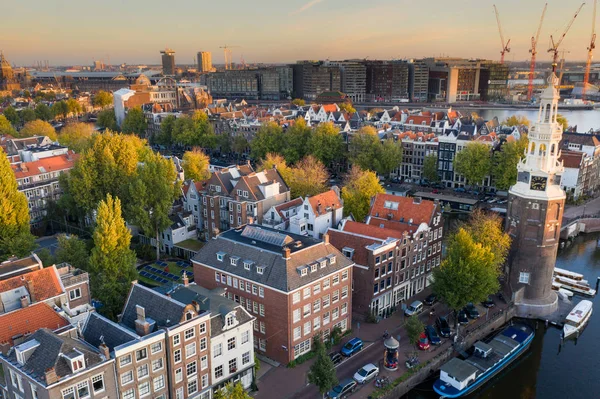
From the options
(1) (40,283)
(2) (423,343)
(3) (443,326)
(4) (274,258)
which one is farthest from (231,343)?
(3) (443,326)

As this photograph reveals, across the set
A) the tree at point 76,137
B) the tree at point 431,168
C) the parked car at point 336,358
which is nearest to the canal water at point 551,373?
the parked car at point 336,358

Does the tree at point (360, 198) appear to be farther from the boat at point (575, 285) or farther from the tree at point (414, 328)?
the tree at point (414, 328)

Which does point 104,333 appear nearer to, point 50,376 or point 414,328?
point 50,376

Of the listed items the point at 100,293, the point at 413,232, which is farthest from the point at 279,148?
the point at 100,293

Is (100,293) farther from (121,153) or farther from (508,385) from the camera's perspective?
(508,385)

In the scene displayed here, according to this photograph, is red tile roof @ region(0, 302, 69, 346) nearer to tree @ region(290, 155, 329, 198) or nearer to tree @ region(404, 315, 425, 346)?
tree @ region(404, 315, 425, 346)

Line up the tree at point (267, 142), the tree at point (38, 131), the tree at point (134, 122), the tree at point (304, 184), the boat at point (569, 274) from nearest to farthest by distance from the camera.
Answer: the boat at point (569, 274) < the tree at point (304, 184) < the tree at point (267, 142) < the tree at point (38, 131) < the tree at point (134, 122)

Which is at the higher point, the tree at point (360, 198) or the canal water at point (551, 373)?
the tree at point (360, 198)

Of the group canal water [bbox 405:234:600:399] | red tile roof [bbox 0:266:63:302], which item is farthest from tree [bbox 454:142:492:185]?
red tile roof [bbox 0:266:63:302]
